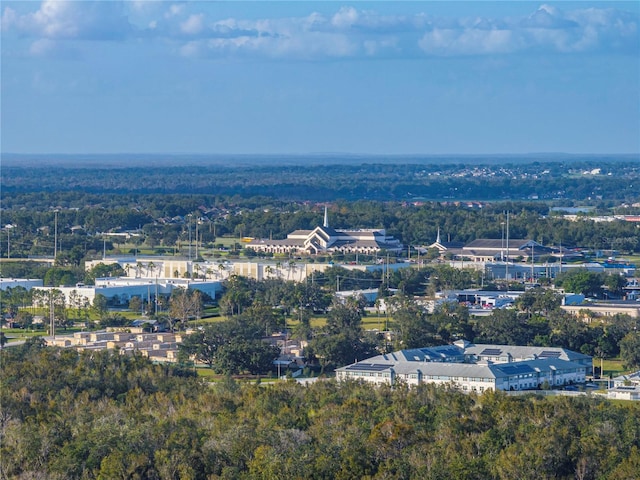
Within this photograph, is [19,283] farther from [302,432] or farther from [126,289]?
[302,432]

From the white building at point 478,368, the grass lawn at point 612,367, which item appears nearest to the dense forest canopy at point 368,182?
the grass lawn at point 612,367

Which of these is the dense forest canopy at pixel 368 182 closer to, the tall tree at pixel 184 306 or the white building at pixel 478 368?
the tall tree at pixel 184 306

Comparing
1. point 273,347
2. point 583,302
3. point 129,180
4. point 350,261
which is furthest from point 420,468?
point 129,180

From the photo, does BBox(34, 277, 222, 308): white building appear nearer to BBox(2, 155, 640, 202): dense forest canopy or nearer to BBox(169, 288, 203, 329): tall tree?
BBox(169, 288, 203, 329): tall tree

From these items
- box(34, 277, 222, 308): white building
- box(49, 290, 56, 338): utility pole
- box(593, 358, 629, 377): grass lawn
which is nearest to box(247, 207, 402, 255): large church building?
box(34, 277, 222, 308): white building

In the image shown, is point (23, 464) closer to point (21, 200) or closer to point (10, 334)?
point (10, 334)

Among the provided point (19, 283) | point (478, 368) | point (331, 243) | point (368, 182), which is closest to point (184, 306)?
point (19, 283)
